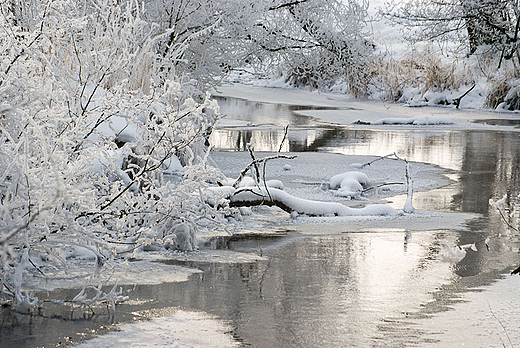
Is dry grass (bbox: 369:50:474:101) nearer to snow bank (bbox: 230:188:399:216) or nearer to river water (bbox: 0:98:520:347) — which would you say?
river water (bbox: 0:98:520:347)

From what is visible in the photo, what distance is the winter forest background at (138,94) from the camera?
4.43 meters

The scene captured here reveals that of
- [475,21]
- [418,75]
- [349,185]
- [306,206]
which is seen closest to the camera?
[306,206]

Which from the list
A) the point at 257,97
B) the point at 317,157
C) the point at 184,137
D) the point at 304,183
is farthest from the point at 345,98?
the point at 184,137

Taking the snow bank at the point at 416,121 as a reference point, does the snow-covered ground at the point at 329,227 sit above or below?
below

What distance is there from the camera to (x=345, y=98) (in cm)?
3431

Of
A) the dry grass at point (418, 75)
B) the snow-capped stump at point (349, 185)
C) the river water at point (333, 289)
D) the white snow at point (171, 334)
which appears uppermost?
the dry grass at point (418, 75)

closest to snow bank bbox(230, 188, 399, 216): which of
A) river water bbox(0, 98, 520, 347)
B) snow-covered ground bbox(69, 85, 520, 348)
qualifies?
snow-covered ground bbox(69, 85, 520, 348)

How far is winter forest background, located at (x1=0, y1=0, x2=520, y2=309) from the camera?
4.43 metres

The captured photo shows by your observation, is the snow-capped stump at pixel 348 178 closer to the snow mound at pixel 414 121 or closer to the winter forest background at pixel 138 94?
the winter forest background at pixel 138 94

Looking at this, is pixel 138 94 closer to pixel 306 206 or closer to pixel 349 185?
pixel 306 206

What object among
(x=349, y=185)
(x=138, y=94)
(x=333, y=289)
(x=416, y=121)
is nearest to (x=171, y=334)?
(x=333, y=289)

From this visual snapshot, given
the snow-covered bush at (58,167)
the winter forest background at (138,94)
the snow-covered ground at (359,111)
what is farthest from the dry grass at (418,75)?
the snow-covered bush at (58,167)

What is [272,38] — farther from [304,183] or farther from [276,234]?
[276,234]

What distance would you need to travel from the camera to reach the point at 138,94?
6.01m
